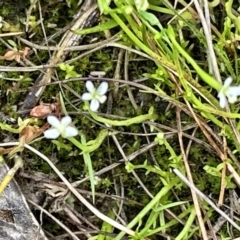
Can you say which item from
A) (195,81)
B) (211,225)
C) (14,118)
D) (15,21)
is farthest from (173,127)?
(15,21)

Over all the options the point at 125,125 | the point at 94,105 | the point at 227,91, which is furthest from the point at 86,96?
the point at 227,91

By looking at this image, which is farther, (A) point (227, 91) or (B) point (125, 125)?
(B) point (125, 125)

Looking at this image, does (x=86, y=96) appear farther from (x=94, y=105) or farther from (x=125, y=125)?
(x=125, y=125)

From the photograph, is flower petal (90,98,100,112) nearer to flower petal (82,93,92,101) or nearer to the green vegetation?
flower petal (82,93,92,101)

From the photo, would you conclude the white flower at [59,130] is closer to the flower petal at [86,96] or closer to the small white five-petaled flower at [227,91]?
the flower petal at [86,96]

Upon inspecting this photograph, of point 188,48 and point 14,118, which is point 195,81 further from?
point 14,118

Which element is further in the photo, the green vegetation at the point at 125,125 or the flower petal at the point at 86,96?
the green vegetation at the point at 125,125

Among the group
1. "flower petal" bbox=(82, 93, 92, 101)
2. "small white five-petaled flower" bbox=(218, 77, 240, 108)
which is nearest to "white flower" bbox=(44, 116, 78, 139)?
"flower petal" bbox=(82, 93, 92, 101)

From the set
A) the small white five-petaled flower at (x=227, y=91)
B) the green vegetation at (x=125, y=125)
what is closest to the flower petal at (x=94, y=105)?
the green vegetation at (x=125, y=125)

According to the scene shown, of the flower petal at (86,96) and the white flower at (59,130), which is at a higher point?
the flower petal at (86,96)

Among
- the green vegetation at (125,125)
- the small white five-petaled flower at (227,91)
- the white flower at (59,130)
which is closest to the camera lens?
the small white five-petaled flower at (227,91)

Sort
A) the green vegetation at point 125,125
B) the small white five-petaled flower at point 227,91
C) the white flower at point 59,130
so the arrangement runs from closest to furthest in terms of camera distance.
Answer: the small white five-petaled flower at point 227,91 < the white flower at point 59,130 < the green vegetation at point 125,125
